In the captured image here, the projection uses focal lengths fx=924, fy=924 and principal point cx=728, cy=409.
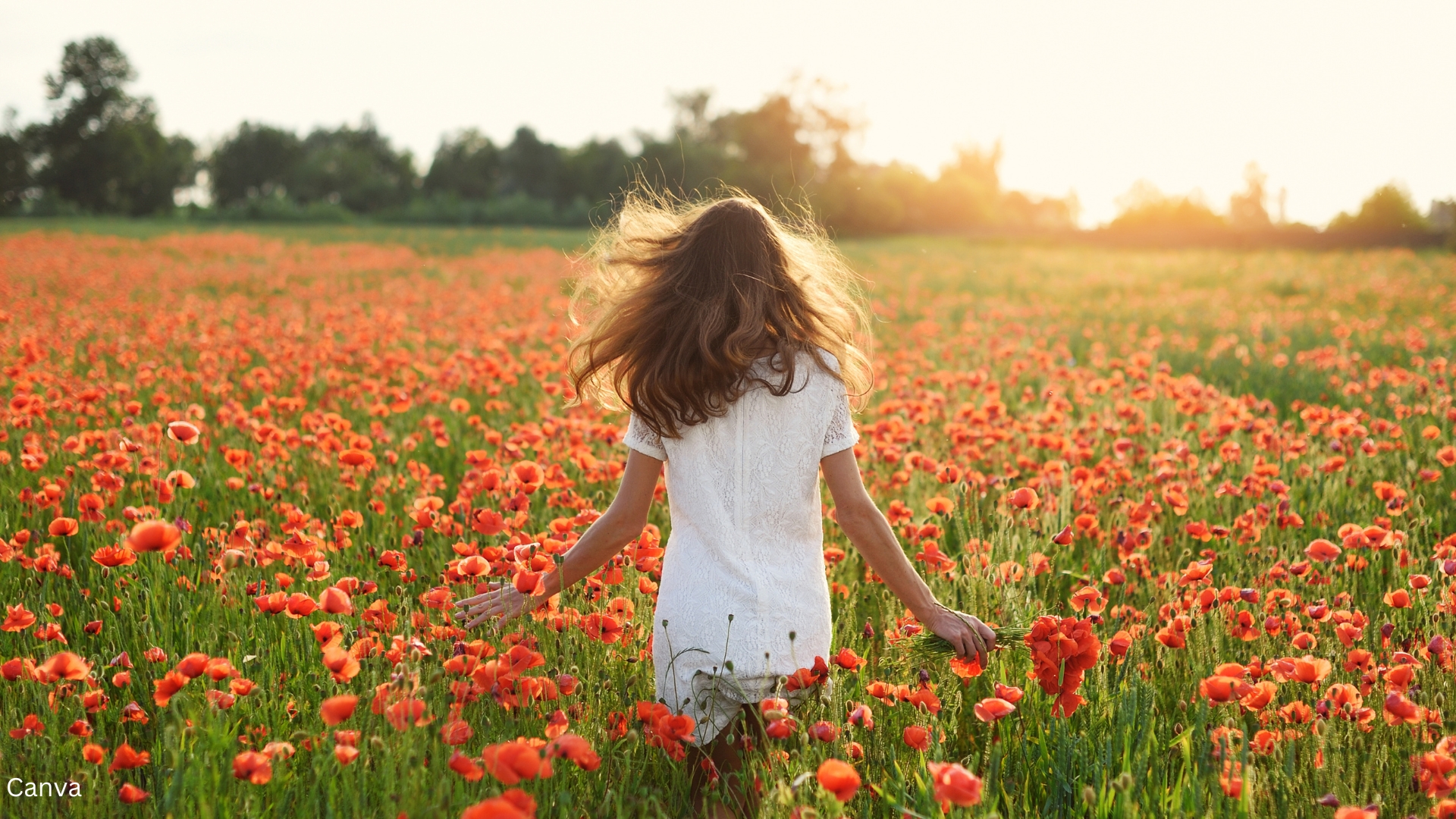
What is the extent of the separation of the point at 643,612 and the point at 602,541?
1.80 ft

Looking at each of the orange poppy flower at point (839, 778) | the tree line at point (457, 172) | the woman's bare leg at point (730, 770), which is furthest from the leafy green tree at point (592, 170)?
the orange poppy flower at point (839, 778)

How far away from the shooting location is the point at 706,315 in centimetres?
232

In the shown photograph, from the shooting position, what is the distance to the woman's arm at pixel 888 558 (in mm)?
2234

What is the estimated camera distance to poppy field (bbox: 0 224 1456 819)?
6.22ft

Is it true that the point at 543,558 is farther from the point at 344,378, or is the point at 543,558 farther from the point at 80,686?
the point at 344,378

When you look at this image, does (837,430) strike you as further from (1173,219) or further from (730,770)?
(1173,219)

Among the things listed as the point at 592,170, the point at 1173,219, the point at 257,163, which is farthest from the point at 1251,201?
the point at 257,163

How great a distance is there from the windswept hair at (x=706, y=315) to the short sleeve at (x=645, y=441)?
3 cm

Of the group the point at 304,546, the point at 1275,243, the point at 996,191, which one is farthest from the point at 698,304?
the point at 996,191

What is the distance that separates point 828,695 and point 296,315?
9711 mm

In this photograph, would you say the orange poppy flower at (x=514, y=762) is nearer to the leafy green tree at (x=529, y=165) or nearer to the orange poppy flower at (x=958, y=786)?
the orange poppy flower at (x=958, y=786)

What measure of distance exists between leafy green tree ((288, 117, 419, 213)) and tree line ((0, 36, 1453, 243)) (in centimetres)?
13

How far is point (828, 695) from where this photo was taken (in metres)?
2.26

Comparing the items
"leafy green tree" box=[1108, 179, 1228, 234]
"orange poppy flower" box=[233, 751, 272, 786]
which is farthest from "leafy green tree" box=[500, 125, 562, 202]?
"orange poppy flower" box=[233, 751, 272, 786]
